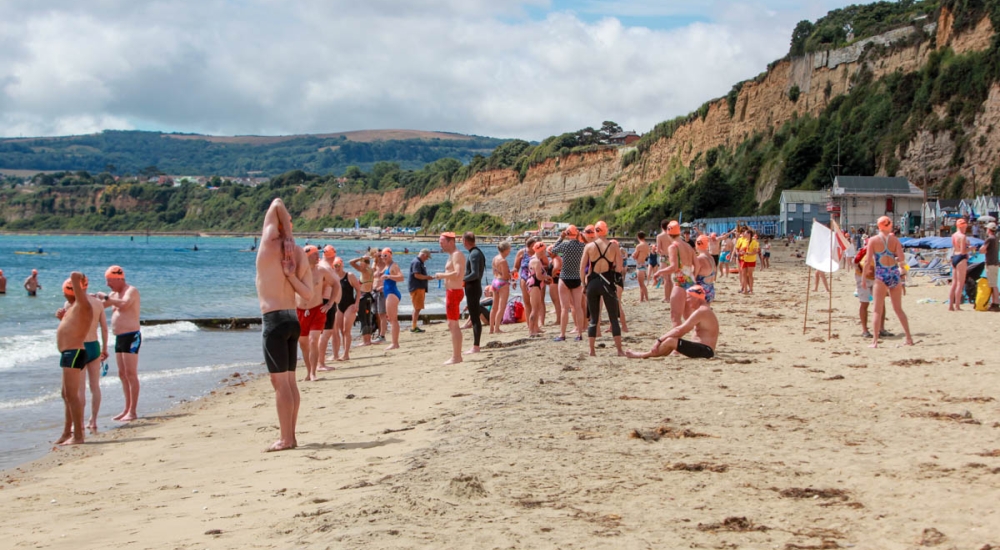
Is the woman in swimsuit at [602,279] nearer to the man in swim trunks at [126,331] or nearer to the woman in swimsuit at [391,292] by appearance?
the woman in swimsuit at [391,292]

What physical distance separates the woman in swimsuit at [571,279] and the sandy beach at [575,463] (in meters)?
1.53

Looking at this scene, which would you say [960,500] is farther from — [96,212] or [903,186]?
[96,212]

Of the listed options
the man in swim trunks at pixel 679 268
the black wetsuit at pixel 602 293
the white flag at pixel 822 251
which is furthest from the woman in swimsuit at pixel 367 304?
the white flag at pixel 822 251

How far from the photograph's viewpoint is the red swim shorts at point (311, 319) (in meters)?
9.74

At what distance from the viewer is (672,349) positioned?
939 cm

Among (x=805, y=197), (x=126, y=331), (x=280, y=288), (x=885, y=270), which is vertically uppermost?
(x=805, y=197)

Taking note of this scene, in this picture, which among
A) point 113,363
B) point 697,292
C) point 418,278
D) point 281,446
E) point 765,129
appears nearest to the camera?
point 281,446

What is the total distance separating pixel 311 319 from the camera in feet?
32.6

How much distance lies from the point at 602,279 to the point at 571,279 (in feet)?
5.68

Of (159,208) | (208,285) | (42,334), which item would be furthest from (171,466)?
(159,208)

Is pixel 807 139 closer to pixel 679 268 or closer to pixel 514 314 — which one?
pixel 514 314

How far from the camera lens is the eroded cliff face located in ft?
165

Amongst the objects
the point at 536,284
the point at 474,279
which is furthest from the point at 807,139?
the point at 474,279

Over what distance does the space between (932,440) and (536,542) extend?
10.4 feet
